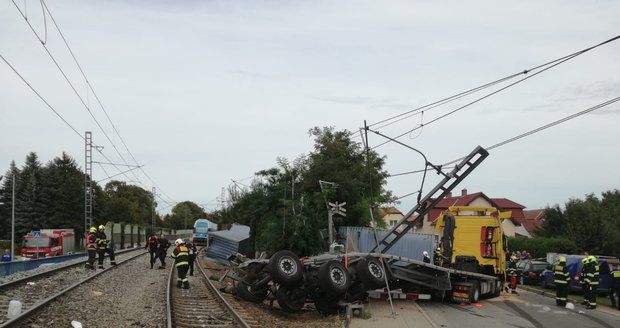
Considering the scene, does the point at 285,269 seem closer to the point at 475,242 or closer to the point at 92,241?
the point at 475,242

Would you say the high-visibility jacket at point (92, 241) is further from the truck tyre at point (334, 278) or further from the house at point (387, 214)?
the truck tyre at point (334, 278)

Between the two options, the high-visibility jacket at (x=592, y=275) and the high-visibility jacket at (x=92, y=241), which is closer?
the high-visibility jacket at (x=592, y=275)

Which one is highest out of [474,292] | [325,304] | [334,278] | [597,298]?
[334,278]

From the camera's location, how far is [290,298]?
14.5 metres

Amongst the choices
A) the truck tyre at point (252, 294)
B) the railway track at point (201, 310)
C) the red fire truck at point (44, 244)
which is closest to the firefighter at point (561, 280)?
the truck tyre at point (252, 294)

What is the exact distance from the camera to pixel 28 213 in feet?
248

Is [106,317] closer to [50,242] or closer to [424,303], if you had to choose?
[424,303]

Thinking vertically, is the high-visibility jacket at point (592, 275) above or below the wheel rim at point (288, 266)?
below

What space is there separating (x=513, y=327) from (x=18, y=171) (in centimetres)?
8756

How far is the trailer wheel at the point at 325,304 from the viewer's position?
1430 cm

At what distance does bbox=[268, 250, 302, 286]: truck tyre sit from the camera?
46.0 ft

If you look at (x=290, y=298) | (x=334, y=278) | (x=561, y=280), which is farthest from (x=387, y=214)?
(x=334, y=278)

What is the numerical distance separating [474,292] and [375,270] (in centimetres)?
481

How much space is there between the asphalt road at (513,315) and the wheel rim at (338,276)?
232cm
